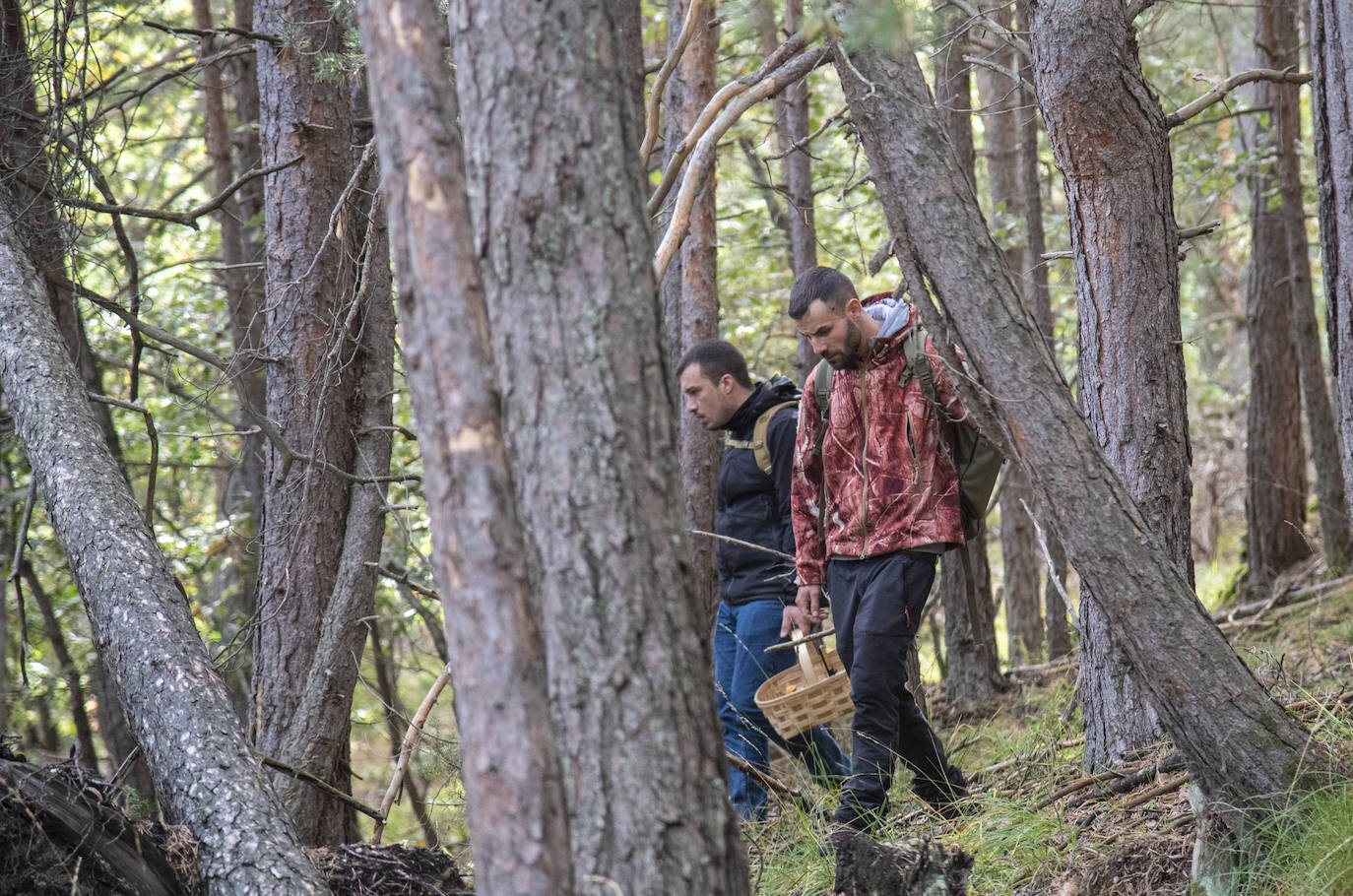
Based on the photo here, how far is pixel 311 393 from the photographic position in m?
5.71

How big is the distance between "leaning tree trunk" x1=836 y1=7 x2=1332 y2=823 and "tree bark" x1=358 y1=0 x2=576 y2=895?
136cm

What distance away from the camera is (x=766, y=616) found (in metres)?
5.02

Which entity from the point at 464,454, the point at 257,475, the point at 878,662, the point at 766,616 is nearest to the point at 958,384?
the point at 878,662

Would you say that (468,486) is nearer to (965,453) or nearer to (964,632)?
(965,453)

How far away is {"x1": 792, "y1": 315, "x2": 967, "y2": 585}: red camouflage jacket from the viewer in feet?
13.5

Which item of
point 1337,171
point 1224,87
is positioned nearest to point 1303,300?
point 1224,87

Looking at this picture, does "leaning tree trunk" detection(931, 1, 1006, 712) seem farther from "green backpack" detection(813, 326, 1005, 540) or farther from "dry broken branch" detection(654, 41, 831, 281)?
"dry broken branch" detection(654, 41, 831, 281)

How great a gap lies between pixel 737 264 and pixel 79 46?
21.5 feet

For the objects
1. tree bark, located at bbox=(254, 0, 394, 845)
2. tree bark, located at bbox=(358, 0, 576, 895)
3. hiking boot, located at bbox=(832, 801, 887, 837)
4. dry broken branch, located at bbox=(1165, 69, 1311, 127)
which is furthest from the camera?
tree bark, located at bbox=(254, 0, 394, 845)

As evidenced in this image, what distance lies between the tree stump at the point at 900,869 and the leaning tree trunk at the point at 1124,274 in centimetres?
148

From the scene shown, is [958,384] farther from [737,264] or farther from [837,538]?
[737,264]

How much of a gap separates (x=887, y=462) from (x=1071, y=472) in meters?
1.23

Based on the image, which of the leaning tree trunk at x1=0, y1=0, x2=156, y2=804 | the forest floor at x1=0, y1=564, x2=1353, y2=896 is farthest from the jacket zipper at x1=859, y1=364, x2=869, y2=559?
the leaning tree trunk at x1=0, y1=0, x2=156, y2=804

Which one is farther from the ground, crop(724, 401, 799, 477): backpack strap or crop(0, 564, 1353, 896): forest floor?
crop(724, 401, 799, 477): backpack strap
